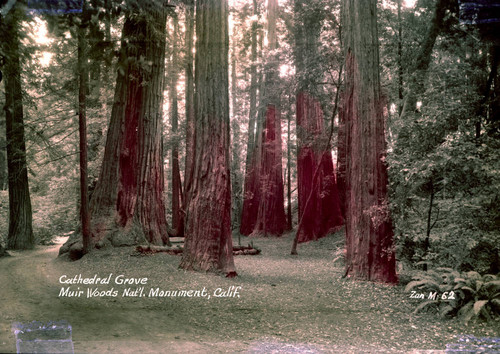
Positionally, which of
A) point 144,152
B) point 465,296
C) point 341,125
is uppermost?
point 341,125

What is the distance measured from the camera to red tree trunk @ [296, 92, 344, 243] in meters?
14.4

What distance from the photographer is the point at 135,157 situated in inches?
396

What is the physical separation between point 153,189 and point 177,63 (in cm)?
754

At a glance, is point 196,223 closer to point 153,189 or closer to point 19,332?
point 153,189

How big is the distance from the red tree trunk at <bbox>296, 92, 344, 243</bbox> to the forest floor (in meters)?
7.50

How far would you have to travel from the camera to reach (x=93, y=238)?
9203mm

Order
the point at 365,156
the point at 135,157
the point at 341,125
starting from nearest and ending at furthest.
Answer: the point at 365,156 < the point at 135,157 < the point at 341,125

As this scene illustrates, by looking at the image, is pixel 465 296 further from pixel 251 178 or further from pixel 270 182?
pixel 251 178

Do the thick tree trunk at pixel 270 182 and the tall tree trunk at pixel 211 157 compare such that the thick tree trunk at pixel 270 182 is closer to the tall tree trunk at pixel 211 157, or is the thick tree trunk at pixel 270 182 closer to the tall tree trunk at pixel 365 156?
the tall tree trunk at pixel 211 157

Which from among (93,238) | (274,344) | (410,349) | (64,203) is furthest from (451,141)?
(64,203)

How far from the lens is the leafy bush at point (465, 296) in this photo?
194 inches

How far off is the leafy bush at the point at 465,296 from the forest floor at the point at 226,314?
0.55ft

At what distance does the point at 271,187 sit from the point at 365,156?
1133 cm

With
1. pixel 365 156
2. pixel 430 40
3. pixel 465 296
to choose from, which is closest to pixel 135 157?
pixel 365 156
